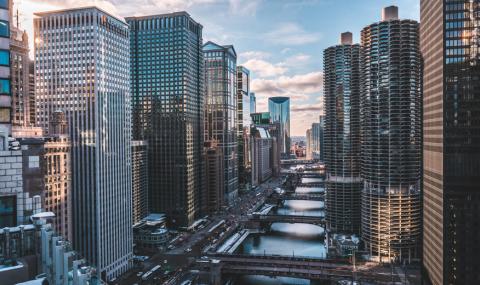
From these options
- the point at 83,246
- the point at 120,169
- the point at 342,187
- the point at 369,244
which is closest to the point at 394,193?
the point at 369,244

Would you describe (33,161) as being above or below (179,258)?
above

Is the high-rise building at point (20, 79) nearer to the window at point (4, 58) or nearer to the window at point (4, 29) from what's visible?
the window at point (4, 58)

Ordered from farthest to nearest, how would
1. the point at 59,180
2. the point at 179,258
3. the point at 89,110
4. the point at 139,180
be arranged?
1. the point at 139,180
2. the point at 179,258
3. the point at 89,110
4. the point at 59,180

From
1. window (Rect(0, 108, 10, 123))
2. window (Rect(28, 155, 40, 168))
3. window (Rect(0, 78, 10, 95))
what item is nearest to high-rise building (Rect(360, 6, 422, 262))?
window (Rect(28, 155, 40, 168))

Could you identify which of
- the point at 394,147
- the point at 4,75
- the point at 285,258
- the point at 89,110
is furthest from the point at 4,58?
the point at 394,147

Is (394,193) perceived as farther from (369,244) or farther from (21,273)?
(21,273)

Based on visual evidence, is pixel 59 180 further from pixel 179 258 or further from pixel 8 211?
pixel 8 211

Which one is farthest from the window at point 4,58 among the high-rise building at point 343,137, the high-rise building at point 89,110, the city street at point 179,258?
the high-rise building at point 343,137
